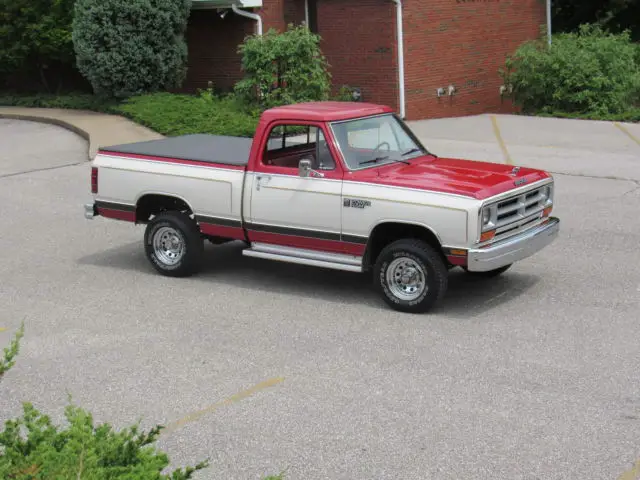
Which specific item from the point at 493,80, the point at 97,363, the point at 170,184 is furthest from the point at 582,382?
the point at 493,80

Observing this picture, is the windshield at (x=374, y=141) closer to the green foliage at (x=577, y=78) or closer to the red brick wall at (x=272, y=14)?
the green foliage at (x=577, y=78)

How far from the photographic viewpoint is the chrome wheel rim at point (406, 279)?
387 inches

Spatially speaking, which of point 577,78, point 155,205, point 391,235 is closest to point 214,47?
point 577,78

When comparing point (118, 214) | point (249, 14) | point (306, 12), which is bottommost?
point (118, 214)

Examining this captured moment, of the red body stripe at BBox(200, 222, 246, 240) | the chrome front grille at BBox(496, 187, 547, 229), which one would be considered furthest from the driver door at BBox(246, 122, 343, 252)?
the chrome front grille at BBox(496, 187, 547, 229)

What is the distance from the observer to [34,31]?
82.0 feet

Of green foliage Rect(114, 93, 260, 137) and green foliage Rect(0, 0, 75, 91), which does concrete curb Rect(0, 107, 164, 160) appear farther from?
green foliage Rect(0, 0, 75, 91)

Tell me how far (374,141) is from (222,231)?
5.98 ft

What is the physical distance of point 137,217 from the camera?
1161 centimetres

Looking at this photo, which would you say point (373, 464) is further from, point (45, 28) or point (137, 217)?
point (45, 28)

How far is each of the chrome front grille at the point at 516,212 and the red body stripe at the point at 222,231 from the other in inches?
104

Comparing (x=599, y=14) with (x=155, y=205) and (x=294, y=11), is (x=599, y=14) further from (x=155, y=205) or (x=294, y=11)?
(x=155, y=205)

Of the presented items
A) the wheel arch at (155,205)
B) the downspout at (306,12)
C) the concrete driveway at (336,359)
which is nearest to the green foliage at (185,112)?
the downspout at (306,12)

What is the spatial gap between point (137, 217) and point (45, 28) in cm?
1492
